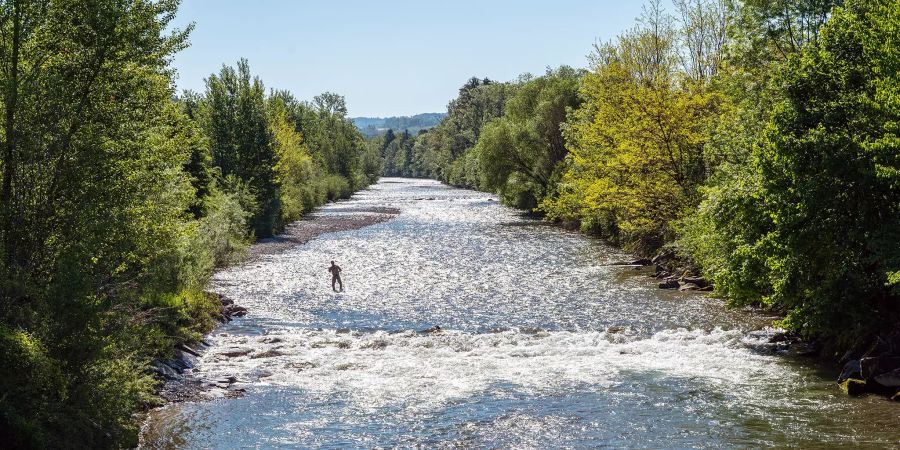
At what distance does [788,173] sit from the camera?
766 inches

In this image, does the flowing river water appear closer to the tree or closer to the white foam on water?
the white foam on water

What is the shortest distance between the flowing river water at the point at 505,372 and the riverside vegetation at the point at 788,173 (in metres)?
A: 1.97

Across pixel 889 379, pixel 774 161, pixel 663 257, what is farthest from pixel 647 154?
pixel 889 379

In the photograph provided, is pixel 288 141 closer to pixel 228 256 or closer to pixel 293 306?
pixel 228 256

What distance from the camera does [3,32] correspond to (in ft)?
51.3

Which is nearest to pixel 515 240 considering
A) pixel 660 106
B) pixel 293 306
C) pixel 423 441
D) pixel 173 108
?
pixel 660 106

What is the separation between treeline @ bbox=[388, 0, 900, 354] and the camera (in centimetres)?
1830

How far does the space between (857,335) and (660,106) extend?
2213 cm

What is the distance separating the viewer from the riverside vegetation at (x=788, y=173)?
1803cm

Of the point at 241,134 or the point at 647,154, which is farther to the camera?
the point at 241,134

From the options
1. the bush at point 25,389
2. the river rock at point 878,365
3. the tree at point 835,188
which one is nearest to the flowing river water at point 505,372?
the river rock at point 878,365

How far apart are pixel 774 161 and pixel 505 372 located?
907 cm

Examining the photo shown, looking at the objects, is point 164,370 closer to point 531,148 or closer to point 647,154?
point 647,154

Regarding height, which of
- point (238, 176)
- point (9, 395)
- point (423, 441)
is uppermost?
point (238, 176)
